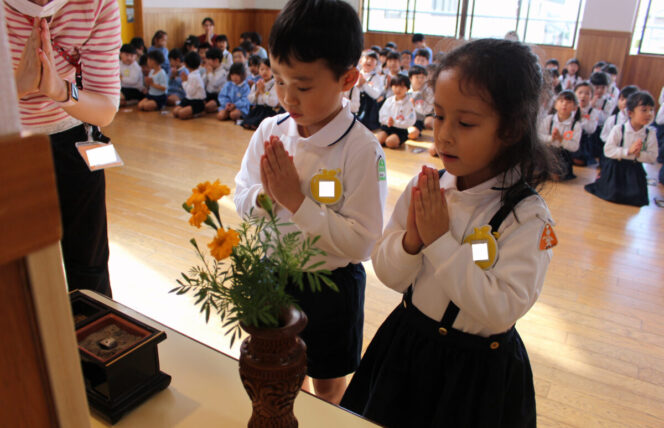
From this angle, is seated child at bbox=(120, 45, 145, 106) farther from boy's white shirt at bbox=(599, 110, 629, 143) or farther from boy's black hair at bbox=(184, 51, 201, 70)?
boy's white shirt at bbox=(599, 110, 629, 143)

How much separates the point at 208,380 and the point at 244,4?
11.6m

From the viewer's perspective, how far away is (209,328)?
2.25m

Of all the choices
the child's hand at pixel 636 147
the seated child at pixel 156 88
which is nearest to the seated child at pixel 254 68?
the seated child at pixel 156 88

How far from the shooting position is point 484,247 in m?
0.99

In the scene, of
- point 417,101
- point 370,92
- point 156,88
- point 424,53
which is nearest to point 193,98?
point 156,88

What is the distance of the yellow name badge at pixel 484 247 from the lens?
0.99 metres

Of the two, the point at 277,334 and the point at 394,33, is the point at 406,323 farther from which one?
the point at 394,33

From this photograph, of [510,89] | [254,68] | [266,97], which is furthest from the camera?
[254,68]

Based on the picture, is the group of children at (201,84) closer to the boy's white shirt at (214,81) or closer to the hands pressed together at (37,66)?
the boy's white shirt at (214,81)

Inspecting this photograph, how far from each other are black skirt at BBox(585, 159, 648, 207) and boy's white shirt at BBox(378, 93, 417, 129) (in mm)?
2052

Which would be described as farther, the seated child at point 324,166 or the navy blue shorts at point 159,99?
the navy blue shorts at point 159,99

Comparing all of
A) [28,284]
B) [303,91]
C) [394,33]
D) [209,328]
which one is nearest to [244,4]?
[394,33]

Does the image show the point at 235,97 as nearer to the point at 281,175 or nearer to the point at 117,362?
the point at 281,175

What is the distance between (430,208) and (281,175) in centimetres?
35
